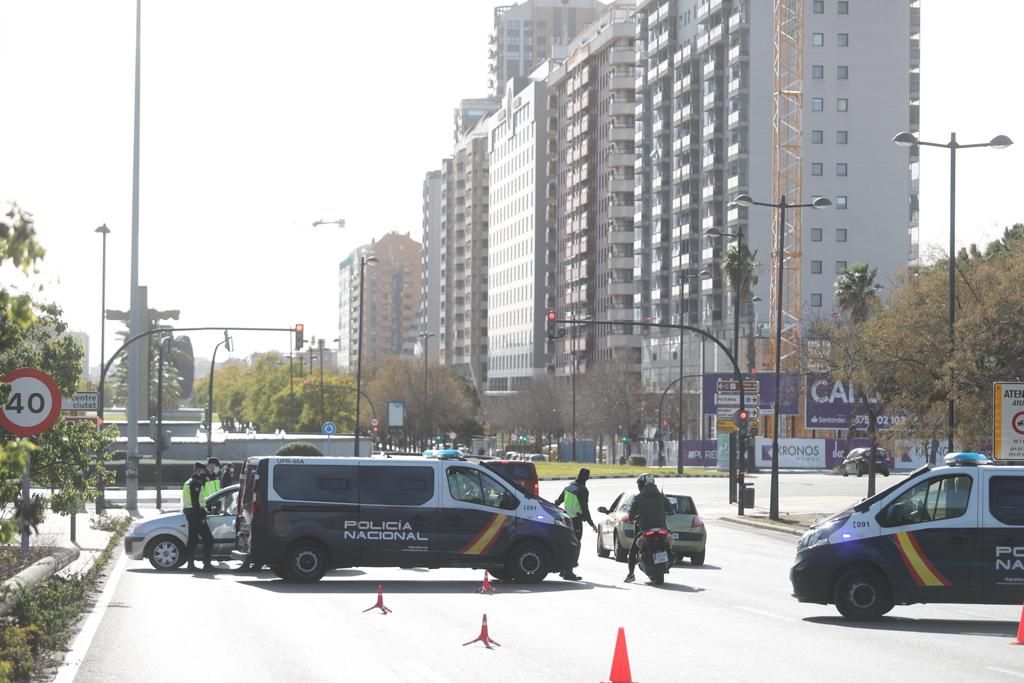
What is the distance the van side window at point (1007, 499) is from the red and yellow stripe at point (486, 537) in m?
7.58

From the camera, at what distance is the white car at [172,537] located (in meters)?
25.8

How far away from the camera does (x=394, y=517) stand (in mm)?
23125

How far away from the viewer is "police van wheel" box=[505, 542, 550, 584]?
23.5 m

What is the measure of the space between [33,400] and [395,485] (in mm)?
6291

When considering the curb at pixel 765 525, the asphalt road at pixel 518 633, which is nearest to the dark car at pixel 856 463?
the curb at pixel 765 525

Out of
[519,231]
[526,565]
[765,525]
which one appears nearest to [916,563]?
[526,565]

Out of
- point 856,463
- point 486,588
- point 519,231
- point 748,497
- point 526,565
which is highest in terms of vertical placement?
point 519,231

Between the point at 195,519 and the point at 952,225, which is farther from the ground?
the point at 952,225

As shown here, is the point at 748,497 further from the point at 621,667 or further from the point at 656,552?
the point at 621,667

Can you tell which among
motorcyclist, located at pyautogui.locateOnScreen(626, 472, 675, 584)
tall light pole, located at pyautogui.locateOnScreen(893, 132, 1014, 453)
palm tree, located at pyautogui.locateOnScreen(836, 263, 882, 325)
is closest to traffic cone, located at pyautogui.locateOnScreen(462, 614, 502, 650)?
motorcyclist, located at pyautogui.locateOnScreen(626, 472, 675, 584)

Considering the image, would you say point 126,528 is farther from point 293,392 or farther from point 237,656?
point 293,392

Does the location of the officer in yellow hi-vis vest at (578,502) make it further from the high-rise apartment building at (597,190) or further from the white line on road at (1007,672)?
the high-rise apartment building at (597,190)

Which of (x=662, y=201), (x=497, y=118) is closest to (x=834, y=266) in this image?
(x=662, y=201)

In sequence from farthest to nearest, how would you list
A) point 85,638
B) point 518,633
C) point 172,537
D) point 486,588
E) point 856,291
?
point 856,291
point 172,537
point 486,588
point 518,633
point 85,638
